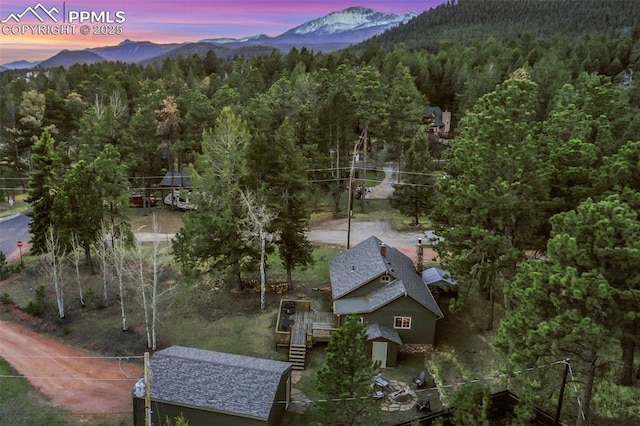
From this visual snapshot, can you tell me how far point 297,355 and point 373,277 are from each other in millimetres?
5653

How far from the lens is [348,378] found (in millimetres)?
18297

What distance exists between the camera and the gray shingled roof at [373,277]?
90.9ft

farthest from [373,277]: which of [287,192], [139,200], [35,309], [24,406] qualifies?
[139,200]

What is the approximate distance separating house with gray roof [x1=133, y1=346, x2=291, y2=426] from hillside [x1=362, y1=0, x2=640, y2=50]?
136206 mm

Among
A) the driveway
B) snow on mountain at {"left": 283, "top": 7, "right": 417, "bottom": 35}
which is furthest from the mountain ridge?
the driveway

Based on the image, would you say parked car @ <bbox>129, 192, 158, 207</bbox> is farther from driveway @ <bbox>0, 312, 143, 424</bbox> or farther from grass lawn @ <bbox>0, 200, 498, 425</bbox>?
driveway @ <bbox>0, 312, 143, 424</bbox>

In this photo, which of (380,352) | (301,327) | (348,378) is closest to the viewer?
(348,378)

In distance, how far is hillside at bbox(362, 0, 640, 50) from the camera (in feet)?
500

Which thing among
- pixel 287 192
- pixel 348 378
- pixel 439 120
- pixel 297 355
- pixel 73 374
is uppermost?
pixel 439 120

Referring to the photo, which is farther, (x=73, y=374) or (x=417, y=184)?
(x=417, y=184)

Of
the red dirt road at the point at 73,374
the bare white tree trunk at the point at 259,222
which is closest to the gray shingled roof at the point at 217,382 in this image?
the red dirt road at the point at 73,374

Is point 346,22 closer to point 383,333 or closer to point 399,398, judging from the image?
point 383,333

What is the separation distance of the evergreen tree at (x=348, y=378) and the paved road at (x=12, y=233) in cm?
3163

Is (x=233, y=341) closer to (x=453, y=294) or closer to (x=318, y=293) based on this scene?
(x=318, y=293)
